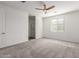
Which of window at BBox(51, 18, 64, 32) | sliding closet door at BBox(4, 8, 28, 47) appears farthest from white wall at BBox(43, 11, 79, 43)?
sliding closet door at BBox(4, 8, 28, 47)

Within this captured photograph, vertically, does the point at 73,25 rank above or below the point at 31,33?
above

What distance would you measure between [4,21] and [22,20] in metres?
1.55

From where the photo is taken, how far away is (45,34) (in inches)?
324

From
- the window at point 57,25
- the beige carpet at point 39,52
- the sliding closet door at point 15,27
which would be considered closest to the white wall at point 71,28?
the window at point 57,25

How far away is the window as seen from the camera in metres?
6.58

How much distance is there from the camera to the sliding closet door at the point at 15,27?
14.4ft

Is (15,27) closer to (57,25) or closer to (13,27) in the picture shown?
(13,27)

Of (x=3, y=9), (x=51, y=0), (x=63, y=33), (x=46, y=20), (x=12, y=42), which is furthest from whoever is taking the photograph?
(x=46, y=20)

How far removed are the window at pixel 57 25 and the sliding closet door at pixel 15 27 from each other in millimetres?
3129

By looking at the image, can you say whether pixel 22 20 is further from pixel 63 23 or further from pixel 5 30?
pixel 63 23

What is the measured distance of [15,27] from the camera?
16.0 ft

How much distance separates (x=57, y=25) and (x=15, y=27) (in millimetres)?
4156

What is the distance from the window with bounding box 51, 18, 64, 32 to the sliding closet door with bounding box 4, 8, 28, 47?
3.13 metres

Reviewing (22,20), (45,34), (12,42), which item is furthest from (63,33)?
(12,42)
